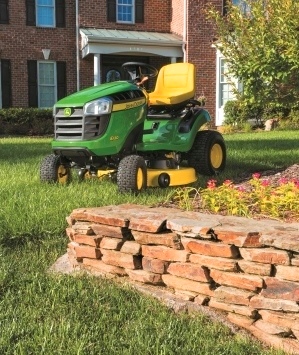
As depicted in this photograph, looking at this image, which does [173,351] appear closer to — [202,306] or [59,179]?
[202,306]

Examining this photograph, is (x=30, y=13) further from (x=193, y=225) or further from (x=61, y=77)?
(x=193, y=225)

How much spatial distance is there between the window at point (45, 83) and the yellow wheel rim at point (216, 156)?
1337 cm

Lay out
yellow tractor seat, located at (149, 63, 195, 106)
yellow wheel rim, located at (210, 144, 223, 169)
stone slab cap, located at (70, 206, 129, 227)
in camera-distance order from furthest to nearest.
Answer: yellow wheel rim, located at (210, 144, 223, 169) → yellow tractor seat, located at (149, 63, 195, 106) → stone slab cap, located at (70, 206, 129, 227)

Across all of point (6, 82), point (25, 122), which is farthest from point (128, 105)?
point (6, 82)

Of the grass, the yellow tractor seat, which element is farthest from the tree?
the grass

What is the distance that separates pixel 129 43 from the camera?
1859 cm

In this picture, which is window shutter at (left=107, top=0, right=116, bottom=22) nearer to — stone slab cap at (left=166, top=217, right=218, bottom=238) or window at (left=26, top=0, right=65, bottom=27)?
window at (left=26, top=0, right=65, bottom=27)

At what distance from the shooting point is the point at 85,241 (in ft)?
11.2

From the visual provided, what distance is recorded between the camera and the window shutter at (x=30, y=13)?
18750 mm

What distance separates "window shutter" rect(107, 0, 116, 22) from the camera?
1944 cm

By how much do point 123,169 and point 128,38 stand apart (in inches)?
556

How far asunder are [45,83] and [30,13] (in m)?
2.46

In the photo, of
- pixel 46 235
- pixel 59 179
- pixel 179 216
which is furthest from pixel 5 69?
pixel 179 216

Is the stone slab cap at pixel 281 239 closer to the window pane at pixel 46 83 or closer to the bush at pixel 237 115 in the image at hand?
the bush at pixel 237 115
